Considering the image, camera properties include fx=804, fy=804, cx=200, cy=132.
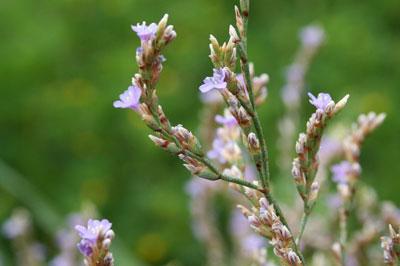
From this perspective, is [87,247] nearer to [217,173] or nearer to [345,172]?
[217,173]

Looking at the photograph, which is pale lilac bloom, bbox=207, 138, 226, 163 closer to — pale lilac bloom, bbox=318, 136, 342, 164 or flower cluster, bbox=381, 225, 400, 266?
flower cluster, bbox=381, 225, 400, 266

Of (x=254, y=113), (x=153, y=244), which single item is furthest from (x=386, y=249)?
(x=153, y=244)

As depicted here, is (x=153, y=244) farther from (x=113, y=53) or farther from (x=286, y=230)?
(x=286, y=230)

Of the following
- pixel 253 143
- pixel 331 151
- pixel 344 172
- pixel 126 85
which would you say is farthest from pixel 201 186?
pixel 253 143

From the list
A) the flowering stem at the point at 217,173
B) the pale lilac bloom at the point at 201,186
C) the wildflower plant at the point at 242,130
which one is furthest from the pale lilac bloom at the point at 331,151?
the flowering stem at the point at 217,173

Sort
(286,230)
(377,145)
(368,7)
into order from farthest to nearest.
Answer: (368,7), (377,145), (286,230)

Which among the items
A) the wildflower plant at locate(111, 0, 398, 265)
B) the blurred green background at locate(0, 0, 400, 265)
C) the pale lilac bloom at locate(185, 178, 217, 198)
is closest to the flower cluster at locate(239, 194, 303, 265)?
the wildflower plant at locate(111, 0, 398, 265)
